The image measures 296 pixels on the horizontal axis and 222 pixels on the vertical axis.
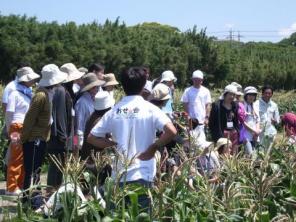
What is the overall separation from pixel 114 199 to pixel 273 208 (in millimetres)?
1130

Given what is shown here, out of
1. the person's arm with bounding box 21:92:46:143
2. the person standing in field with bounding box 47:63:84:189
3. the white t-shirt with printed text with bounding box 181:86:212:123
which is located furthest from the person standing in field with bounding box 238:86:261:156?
the person's arm with bounding box 21:92:46:143

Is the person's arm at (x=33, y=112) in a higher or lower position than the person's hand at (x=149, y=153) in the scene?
higher

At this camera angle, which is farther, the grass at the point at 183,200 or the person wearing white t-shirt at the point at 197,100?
the person wearing white t-shirt at the point at 197,100

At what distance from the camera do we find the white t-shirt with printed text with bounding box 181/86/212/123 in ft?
32.4

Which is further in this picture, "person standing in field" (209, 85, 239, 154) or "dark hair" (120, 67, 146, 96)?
"person standing in field" (209, 85, 239, 154)

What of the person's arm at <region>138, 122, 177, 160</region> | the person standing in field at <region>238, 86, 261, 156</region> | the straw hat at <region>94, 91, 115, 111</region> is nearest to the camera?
the person's arm at <region>138, 122, 177, 160</region>

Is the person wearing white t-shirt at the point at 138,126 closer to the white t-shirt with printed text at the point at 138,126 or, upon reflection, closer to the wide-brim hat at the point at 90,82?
the white t-shirt with printed text at the point at 138,126

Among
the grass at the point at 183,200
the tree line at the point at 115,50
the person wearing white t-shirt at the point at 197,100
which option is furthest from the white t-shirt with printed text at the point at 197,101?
the tree line at the point at 115,50

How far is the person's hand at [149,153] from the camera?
4.42 m

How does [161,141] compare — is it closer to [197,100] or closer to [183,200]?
[183,200]

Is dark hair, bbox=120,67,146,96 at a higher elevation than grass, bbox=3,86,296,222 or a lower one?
higher

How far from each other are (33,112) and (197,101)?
3.98 m

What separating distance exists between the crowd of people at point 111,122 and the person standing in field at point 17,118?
12 mm

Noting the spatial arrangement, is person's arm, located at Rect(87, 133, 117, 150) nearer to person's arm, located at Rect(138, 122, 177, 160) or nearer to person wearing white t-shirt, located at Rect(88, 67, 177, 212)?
person wearing white t-shirt, located at Rect(88, 67, 177, 212)
